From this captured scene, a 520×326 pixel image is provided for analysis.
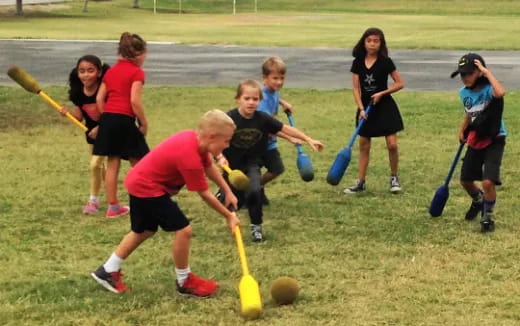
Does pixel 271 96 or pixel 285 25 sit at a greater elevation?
pixel 271 96

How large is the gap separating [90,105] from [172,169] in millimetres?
2852

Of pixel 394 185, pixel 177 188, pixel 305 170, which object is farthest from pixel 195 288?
pixel 394 185

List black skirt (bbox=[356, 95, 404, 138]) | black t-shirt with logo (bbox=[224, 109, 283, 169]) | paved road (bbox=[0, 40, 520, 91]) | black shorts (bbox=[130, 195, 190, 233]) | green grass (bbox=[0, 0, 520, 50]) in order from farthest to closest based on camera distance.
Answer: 1. green grass (bbox=[0, 0, 520, 50])
2. paved road (bbox=[0, 40, 520, 91])
3. black skirt (bbox=[356, 95, 404, 138])
4. black t-shirt with logo (bbox=[224, 109, 283, 169])
5. black shorts (bbox=[130, 195, 190, 233])

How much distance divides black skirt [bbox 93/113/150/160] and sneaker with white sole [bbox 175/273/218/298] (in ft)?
7.86

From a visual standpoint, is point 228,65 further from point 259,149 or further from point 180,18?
point 180,18

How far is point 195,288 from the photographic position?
5504 mm

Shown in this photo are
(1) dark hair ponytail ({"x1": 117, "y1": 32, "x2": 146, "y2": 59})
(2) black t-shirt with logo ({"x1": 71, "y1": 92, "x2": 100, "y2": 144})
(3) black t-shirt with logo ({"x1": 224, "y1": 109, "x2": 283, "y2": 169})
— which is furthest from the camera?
(2) black t-shirt with logo ({"x1": 71, "y1": 92, "x2": 100, "y2": 144})

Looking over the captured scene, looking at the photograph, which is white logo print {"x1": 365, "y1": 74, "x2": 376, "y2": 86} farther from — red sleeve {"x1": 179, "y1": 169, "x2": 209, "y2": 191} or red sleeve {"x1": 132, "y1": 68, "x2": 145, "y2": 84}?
red sleeve {"x1": 179, "y1": 169, "x2": 209, "y2": 191}

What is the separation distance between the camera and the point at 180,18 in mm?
44875

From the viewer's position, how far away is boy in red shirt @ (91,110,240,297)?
520 centimetres

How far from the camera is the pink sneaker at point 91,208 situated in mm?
7812

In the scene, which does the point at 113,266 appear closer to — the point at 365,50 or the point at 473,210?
the point at 473,210

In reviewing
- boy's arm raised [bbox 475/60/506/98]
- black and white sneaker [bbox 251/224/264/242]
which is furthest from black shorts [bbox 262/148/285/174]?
boy's arm raised [bbox 475/60/506/98]

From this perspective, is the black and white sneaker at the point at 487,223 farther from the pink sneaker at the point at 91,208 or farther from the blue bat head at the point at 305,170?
the pink sneaker at the point at 91,208
